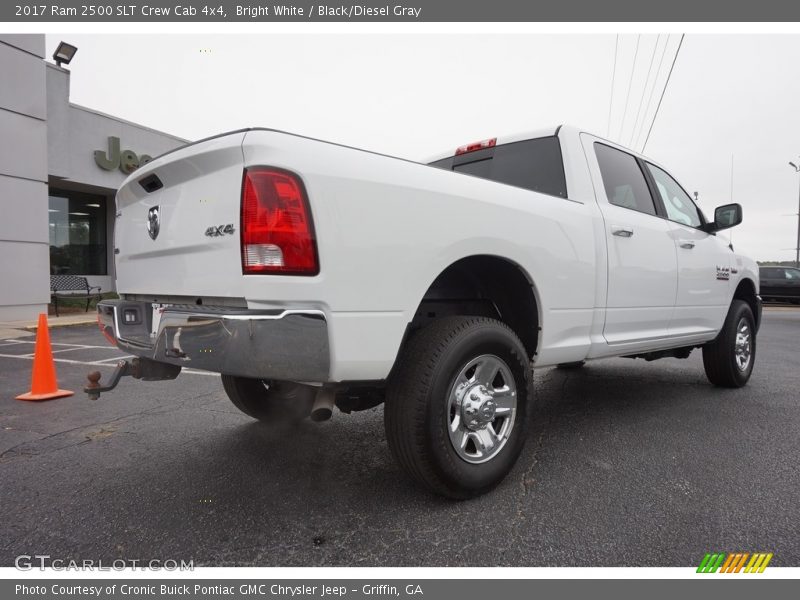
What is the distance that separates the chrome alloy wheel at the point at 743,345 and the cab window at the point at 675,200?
3.98 ft

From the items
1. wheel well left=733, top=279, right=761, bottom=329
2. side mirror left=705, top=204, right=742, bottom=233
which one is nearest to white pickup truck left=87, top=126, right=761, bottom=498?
side mirror left=705, top=204, right=742, bottom=233

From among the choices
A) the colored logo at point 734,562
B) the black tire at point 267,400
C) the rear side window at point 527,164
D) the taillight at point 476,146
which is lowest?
the colored logo at point 734,562

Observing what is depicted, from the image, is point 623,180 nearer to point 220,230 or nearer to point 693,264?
point 693,264

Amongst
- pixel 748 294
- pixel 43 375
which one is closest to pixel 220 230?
pixel 43 375

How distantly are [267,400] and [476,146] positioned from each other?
2352 millimetres

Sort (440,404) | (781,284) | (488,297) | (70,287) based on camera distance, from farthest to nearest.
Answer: (781,284) → (70,287) → (488,297) → (440,404)

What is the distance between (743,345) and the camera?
497 cm

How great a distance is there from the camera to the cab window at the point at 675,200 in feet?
13.6

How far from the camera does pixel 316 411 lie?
2.23m

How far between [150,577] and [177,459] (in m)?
1.19

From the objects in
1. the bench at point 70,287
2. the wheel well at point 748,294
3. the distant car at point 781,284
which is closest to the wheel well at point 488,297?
the wheel well at point 748,294

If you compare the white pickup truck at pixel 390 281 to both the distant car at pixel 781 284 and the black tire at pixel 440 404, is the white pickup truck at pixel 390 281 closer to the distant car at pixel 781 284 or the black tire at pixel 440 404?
the black tire at pixel 440 404

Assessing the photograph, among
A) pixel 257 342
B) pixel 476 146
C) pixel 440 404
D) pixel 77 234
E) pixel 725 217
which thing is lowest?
pixel 440 404

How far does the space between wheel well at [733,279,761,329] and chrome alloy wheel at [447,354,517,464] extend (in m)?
3.57
